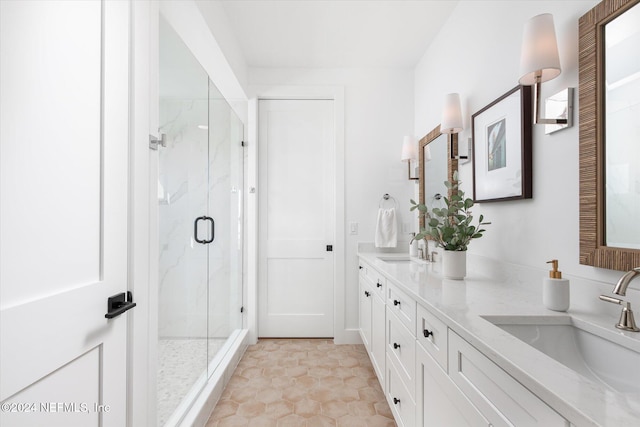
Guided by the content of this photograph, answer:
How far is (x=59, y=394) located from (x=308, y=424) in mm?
1356

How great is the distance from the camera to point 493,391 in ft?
2.45

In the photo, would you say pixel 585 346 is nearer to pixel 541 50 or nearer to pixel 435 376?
pixel 435 376

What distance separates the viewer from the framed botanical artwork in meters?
1.37

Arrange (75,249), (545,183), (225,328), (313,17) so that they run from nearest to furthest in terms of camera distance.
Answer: (75,249), (545,183), (313,17), (225,328)

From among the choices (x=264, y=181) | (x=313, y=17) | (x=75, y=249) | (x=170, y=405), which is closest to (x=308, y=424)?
(x=170, y=405)

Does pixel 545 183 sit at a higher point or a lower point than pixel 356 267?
higher

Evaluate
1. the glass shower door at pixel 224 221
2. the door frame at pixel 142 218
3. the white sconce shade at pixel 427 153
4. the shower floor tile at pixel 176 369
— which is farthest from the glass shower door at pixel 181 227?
the white sconce shade at pixel 427 153

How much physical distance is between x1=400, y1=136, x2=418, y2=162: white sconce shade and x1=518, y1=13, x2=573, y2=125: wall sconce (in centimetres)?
155

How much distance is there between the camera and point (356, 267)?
9.73ft

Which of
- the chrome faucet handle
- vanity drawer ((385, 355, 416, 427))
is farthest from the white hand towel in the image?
the chrome faucet handle

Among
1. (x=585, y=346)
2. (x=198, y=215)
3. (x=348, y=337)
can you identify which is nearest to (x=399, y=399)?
(x=585, y=346)

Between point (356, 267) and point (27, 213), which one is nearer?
point (27, 213)

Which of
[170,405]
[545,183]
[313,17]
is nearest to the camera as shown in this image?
[545,183]

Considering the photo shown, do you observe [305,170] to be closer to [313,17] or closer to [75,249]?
[313,17]
